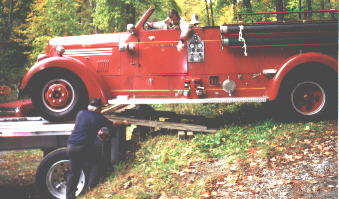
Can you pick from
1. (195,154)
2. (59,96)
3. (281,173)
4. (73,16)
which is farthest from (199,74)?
(73,16)

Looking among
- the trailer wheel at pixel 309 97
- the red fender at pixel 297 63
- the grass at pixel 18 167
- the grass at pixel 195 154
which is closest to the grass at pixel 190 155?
the grass at pixel 195 154

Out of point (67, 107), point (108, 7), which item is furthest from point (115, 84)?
point (108, 7)

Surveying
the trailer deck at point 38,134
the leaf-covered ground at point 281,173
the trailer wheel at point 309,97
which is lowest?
the leaf-covered ground at point 281,173

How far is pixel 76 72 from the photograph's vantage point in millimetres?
7004

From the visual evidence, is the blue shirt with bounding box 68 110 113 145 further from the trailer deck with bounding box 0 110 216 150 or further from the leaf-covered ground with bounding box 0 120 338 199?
the leaf-covered ground with bounding box 0 120 338 199

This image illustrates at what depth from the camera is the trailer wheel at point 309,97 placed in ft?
23.1

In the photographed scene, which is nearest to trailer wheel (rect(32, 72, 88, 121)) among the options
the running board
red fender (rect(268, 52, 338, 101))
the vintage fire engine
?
the vintage fire engine

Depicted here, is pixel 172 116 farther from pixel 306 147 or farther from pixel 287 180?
pixel 287 180

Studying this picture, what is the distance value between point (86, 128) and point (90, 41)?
2.34 metres

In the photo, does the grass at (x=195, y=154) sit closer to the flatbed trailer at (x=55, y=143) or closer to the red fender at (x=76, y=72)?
the flatbed trailer at (x=55, y=143)

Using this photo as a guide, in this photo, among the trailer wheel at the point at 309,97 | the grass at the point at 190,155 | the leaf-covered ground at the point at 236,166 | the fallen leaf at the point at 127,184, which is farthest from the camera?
the trailer wheel at the point at 309,97

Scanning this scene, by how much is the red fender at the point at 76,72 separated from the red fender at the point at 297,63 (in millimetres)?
3271

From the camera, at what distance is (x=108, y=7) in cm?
1706

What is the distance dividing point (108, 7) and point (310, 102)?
12.2 metres
